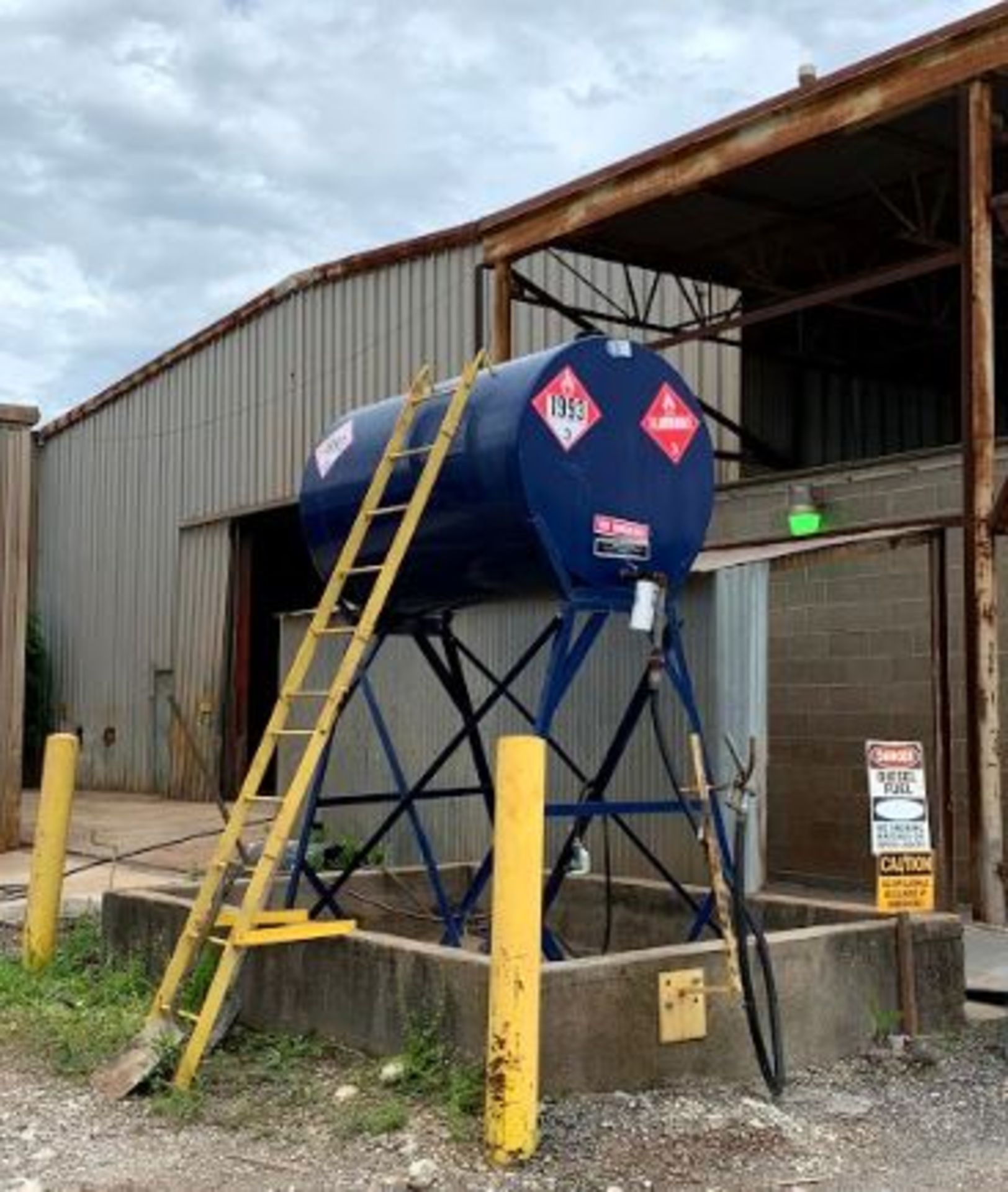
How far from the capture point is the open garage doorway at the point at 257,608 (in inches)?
1024

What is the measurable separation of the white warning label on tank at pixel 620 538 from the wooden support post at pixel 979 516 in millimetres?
4098

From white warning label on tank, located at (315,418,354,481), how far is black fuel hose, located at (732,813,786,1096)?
10.3 ft

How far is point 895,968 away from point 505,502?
9.79ft

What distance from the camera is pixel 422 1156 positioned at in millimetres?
5797

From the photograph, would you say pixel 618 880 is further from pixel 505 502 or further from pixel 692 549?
pixel 505 502

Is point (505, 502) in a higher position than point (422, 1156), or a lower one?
higher

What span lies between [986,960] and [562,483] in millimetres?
4409

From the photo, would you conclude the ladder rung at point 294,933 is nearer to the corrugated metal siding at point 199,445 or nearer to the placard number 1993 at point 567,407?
the placard number 1993 at point 567,407

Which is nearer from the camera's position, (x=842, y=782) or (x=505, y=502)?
(x=505, y=502)

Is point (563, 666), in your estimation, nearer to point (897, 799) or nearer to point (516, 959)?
point (897, 799)

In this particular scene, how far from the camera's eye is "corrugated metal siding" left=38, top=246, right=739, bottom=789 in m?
21.5

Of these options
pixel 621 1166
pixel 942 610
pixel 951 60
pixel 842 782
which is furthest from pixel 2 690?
pixel 621 1166

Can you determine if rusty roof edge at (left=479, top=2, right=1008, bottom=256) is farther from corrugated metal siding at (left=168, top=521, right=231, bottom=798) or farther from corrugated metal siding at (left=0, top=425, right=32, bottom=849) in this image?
corrugated metal siding at (left=168, top=521, right=231, bottom=798)

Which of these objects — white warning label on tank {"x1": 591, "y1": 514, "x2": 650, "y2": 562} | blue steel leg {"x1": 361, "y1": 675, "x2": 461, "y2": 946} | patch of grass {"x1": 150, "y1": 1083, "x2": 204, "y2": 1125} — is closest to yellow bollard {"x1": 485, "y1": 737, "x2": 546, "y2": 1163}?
patch of grass {"x1": 150, "y1": 1083, "x2": 204, "y2": 1125}
